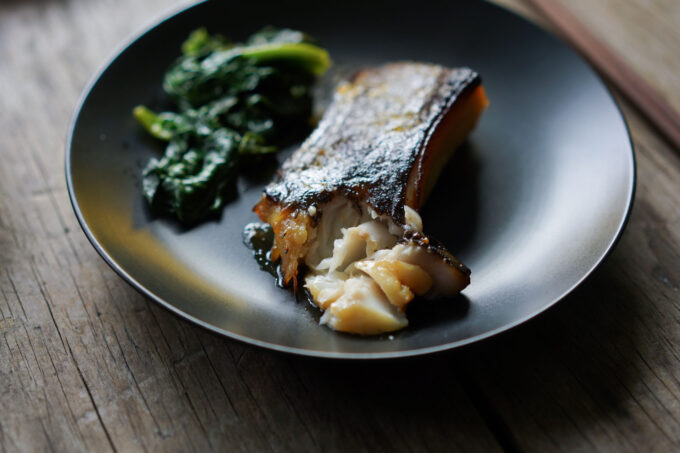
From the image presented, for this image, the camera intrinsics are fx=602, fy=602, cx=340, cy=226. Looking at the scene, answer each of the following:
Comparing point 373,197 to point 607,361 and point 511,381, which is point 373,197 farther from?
point 607,361

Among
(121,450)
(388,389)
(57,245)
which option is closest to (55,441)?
(121,450)

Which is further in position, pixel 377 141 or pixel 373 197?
pixel 377 141

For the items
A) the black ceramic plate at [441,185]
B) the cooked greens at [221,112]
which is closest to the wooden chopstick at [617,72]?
the black ceramic plate at [441,185]

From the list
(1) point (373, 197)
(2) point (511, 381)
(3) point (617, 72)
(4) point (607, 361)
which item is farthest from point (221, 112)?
(3) point (617, 72)

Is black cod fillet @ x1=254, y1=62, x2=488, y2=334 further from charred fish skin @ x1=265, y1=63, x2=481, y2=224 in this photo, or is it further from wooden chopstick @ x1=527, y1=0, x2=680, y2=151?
wooden chopstick @ x1=527, y1=0, x2=680, y2=151

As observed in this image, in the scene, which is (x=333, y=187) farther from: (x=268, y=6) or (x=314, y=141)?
(x=268, y=6)

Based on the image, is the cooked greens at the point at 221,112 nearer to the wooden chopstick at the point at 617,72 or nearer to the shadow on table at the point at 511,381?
the shadow on table at the point at 511,381
